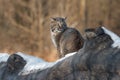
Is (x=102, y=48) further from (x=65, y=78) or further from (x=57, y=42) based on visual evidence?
(x=57, y=42)

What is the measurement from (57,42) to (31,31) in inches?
893

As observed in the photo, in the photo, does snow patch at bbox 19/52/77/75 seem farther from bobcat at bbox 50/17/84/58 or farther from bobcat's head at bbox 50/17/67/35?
bobcat's head at bbox 50/17/67/35

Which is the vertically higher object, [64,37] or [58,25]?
[58,25]

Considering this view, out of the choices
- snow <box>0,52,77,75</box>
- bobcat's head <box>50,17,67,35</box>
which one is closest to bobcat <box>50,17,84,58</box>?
bobcat's head <box>50,17,67,35</box>

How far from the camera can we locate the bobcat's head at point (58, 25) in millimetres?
12058

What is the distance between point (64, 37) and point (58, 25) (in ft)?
1.23

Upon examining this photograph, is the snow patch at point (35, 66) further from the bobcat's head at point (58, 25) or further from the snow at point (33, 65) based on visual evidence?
the bobcat's head at point (58, 25)

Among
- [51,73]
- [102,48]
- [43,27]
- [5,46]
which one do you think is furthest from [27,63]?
[43,27]

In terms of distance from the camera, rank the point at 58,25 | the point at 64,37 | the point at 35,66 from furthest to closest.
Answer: the point at 58,25, the point at 64,37, the point at 35,66

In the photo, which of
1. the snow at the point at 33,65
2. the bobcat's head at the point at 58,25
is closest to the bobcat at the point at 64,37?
the bobcat's head at the point at 58,25

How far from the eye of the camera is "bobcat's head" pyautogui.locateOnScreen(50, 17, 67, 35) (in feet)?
39.6

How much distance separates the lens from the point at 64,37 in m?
11.8

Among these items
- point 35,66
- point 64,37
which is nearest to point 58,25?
point 64,37

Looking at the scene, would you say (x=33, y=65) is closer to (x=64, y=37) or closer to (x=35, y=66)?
(x=35, y=66)
